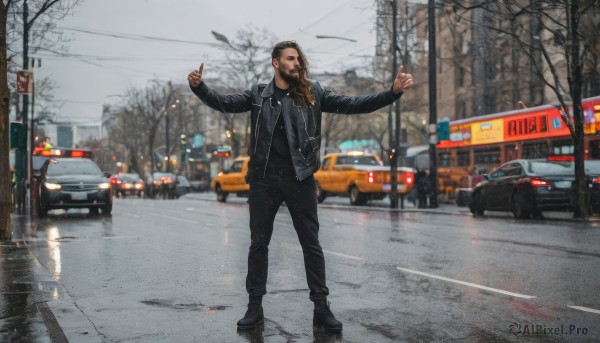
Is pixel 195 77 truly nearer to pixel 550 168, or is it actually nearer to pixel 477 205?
pixel 550 168

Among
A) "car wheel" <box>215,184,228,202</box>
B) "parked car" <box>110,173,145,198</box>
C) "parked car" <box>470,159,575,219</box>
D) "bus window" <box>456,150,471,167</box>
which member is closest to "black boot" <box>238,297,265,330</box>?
"parked car" <box>470,159,575,219</box>

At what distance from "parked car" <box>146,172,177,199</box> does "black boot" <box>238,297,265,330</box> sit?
43.5 meters

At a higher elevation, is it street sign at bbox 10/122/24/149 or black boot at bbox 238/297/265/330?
street sign at bbox 10/122/24/149

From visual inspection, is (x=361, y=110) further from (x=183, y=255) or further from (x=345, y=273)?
(x=183, y=255)

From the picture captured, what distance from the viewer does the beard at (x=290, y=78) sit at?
530 centimetres

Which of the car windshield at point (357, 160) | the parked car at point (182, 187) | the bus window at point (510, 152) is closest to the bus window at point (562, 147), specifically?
the bus window at point (510, 152)

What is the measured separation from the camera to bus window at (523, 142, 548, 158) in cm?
2434

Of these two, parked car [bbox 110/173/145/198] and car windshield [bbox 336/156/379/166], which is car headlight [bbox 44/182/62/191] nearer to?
car windshield [bbox 336/156/379/166]

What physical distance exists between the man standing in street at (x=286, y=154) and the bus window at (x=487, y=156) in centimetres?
2239

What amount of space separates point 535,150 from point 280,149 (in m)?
20.9

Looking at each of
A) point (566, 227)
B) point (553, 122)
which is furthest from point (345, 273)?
point (553, 122)

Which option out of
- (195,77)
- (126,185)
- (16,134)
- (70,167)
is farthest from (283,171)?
(126,185)

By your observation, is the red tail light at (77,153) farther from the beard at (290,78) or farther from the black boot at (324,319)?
the black boot at (324,319)

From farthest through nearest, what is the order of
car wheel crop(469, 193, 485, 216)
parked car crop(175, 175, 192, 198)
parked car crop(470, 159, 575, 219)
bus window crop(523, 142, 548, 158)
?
parked car crop(175, 175, 192, 198)
bus window crop(523, 142, 548, 158)
car wheel crop(469, 193, 485, 216)
parked car crop(470, 159, 575, 219)
